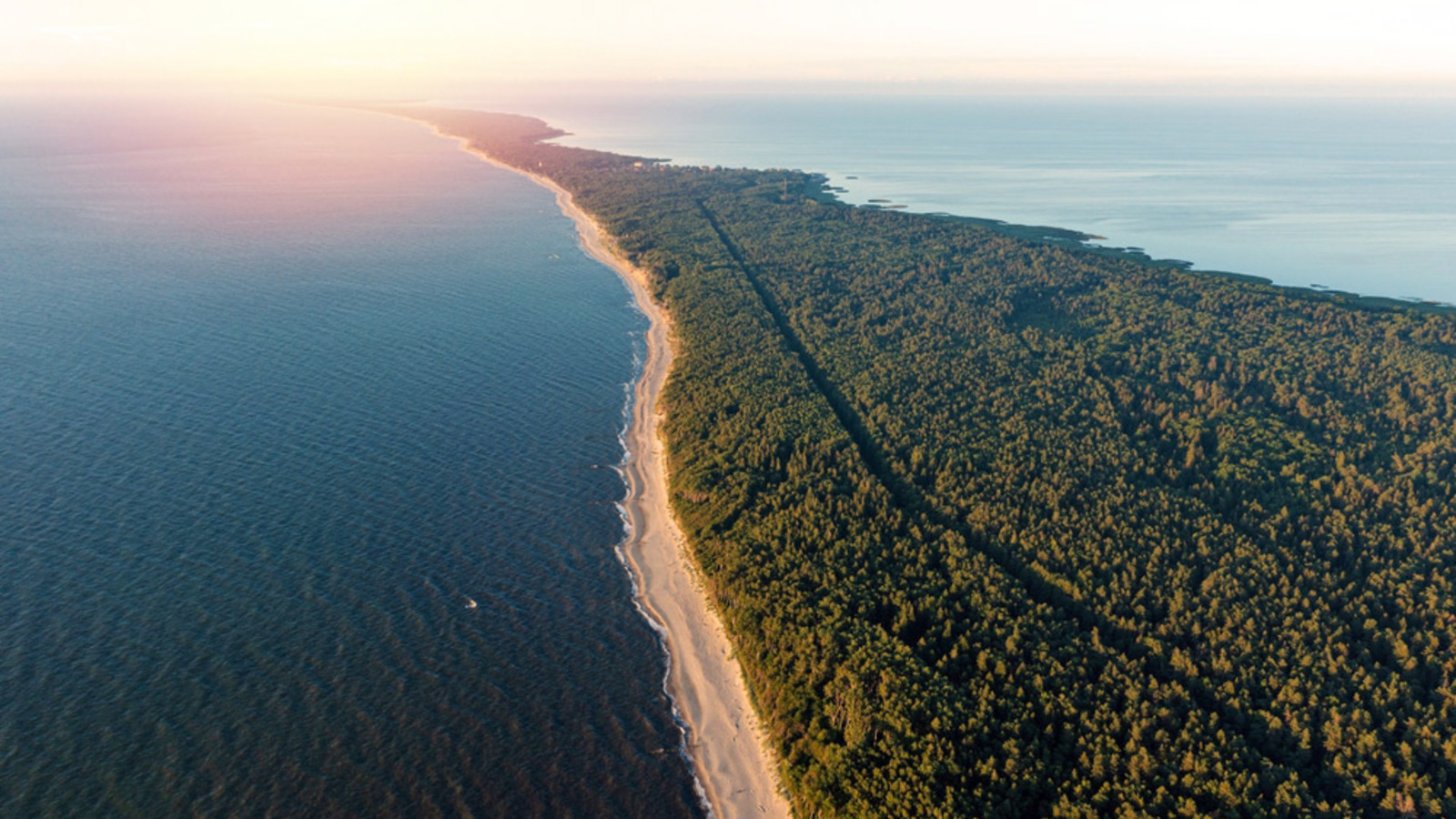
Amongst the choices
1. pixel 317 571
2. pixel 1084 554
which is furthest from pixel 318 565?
pixel 1084 554

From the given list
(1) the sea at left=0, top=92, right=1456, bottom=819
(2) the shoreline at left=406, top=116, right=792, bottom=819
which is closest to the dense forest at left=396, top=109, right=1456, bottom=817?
(2) the shoreline at left=406, top=116, right=792, bottom=819

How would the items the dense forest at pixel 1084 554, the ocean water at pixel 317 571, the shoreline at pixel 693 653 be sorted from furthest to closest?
1. the shoreline at pixel 693 653
2. the ocean water at pixel 317 571
3. the dense forest at pixel 1084 554

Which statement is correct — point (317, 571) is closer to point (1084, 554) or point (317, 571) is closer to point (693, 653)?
point (693, 653)

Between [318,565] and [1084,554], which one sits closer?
[1084,554]

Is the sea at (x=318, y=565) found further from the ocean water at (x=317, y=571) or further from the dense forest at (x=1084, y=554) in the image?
the dense forest at (x=1084, y=554)

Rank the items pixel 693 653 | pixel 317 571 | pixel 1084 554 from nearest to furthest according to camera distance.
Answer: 1. pixel 693 653
2. pixel 1084 554
3. pixel 317 571

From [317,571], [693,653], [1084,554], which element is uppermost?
[1084,554]

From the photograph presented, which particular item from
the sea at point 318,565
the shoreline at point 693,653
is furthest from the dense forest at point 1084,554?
the sea at point 318,565
